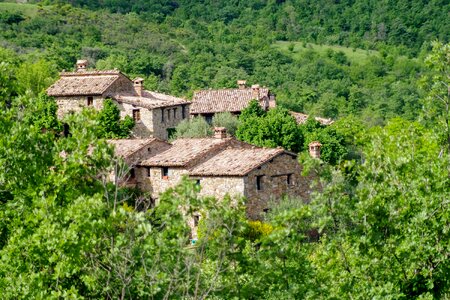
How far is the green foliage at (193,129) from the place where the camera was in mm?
56906

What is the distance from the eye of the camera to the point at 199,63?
→ 359ft

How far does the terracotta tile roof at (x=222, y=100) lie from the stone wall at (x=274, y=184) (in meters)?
16.2

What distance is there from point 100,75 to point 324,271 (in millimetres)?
38769

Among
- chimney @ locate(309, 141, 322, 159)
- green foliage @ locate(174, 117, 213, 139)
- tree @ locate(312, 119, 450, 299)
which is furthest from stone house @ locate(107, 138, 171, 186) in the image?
tree @ locate(312, 119, 450, 299)

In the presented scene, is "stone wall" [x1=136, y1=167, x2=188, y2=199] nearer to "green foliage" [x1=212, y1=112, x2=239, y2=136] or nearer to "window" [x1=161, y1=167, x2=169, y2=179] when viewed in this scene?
"window" [x1=161, y1=167, x2=169, y2=179]

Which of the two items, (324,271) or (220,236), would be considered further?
(324,271)

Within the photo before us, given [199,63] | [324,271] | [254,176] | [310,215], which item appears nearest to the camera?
[310,215]

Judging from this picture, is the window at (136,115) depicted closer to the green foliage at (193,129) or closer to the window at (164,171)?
the green foliage at (193,129)

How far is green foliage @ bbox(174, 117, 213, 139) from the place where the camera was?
5691 centimetres

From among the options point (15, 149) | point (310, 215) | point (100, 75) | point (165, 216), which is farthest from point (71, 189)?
point (100, 75)

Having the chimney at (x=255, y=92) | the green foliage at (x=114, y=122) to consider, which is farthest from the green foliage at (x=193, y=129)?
the chimney at (x=255, y=92)

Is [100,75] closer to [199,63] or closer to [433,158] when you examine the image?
[433,158]

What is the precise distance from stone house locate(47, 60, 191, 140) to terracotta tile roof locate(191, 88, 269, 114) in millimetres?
4243

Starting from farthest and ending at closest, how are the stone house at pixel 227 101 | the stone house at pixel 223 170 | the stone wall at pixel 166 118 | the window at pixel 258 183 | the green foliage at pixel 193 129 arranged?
the stone house at pixel 227 101, the green foliage at pixel 193 129, the stone wall at pixel 166 118, the window at pixel 258 183, the stone house at pixel 223 170
